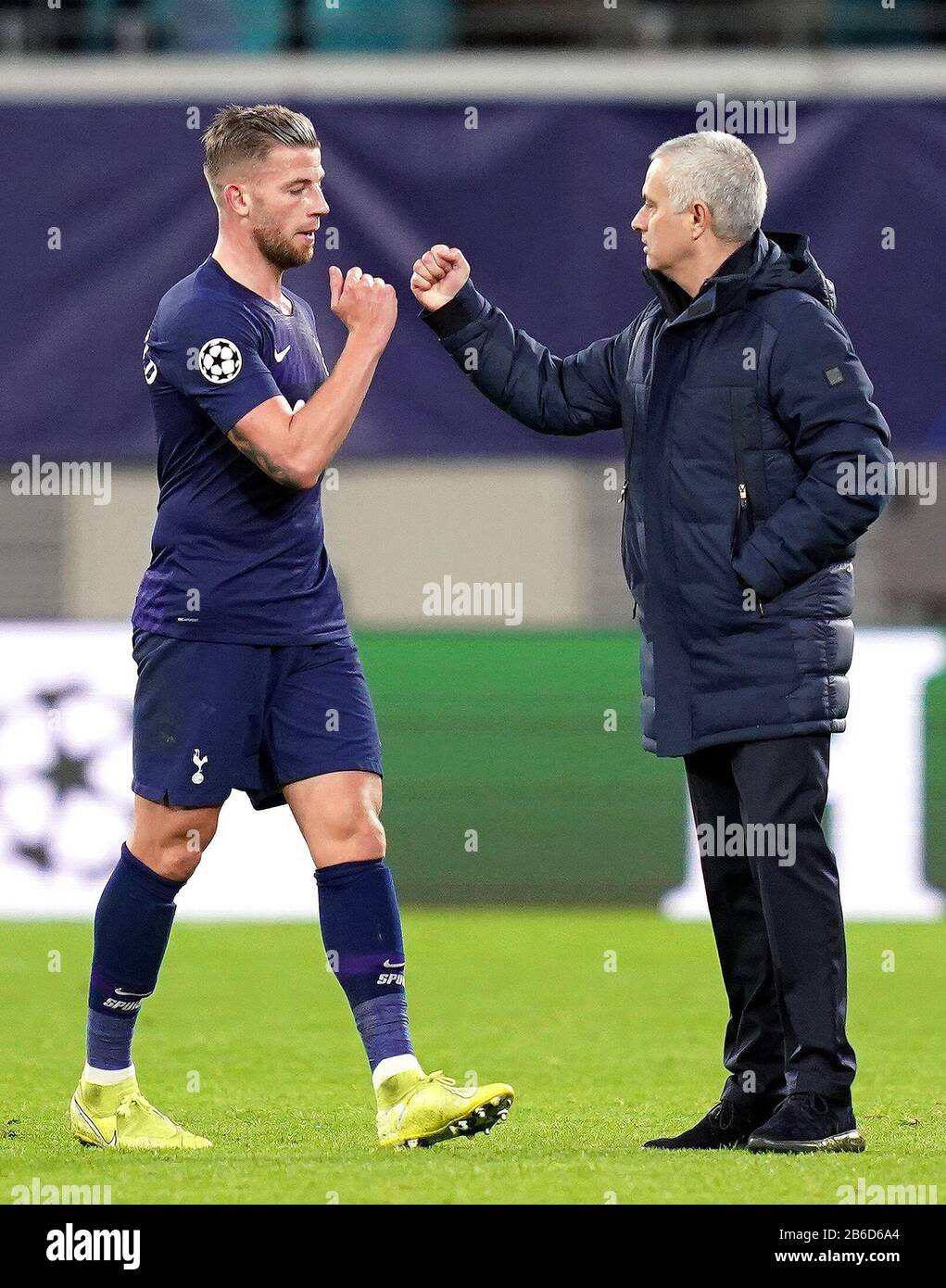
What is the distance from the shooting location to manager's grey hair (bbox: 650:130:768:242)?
436 cm

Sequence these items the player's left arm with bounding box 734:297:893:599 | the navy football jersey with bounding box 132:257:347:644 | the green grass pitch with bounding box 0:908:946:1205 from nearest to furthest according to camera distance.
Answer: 1. the green grass pitch with bounding box 0:908:946:1205
2. the player's left arm with bounding box 734:297:893:599
3. the navy football jersey with bounding box 132:257:347:644

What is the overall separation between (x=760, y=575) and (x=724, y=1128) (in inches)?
43.1

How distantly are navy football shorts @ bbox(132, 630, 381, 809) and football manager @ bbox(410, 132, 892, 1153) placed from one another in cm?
60

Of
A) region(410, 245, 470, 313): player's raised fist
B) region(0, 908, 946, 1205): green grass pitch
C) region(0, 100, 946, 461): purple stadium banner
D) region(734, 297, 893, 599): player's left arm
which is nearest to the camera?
region(0, 908, 946, 1205): green grass pitch

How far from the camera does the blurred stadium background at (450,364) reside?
8836 millimetres

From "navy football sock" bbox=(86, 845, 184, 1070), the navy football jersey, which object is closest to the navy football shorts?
the navy football jersey

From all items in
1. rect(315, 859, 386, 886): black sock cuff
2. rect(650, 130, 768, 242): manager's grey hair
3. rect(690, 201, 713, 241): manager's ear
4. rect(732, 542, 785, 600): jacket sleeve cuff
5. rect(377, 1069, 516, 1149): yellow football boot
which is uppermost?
rect(650, 130, 768, 242): manager's grey hair

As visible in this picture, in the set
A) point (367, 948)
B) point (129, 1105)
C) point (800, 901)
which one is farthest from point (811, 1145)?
point (129, 1105)

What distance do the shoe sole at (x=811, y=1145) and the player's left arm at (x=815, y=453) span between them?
101 centimetres

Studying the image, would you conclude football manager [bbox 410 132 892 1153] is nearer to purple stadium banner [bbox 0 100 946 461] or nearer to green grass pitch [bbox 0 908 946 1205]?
green grass pitch [bbox 0 908 946 1205]

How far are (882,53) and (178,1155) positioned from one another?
261 inches

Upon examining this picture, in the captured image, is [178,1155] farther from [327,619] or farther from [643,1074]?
[643,1074]

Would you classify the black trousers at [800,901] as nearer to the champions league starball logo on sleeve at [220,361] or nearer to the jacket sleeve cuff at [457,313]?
the jacket sleeve cuff at [457,313]

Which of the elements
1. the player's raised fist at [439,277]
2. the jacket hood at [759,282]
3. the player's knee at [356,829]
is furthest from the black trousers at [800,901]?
the player's raised fist at [439,277]
